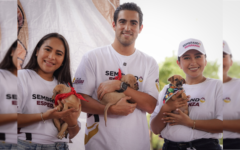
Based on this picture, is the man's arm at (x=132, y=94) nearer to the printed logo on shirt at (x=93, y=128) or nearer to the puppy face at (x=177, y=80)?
the printed logo on shirt at (x=93, y=128)

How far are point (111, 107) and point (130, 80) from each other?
0.27 metres

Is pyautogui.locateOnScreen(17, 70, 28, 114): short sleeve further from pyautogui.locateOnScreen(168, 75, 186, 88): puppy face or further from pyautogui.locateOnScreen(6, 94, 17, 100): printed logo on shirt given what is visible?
pyautogui.locateOnScreen(168, 75, 186, 88): puppy face

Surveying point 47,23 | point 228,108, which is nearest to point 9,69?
point 47,23

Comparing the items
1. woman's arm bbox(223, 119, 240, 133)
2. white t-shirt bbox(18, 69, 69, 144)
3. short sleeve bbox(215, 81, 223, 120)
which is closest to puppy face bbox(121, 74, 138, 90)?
white t-shirt bbox(18, 69, 69, 144)

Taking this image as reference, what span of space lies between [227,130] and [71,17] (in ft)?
5.50

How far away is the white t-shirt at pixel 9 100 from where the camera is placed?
168 centimetres

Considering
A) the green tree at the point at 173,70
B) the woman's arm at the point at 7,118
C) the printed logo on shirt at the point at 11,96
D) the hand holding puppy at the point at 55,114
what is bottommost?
the woman's arm at the point at 7,118

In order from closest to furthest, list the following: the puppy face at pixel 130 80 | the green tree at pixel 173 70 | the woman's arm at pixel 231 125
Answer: the puppy face at pixel 130 80 < the woman's arm at pixel 231 125 < the green tree at pixel 173 70

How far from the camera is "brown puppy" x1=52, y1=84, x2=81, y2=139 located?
156cm

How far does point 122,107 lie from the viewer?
5.38 ft

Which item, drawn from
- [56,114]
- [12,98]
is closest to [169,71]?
[56,114]

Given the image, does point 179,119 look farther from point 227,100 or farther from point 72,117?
point 72,117

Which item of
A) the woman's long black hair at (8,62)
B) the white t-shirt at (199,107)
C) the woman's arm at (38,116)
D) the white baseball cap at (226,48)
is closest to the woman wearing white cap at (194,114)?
the white t-shirt at (199,107)

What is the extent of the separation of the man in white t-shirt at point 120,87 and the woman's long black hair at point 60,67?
8 cm
